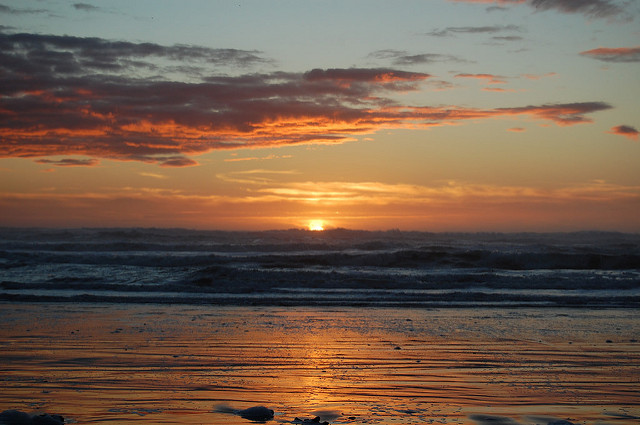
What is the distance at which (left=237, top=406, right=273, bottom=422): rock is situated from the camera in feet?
19.3

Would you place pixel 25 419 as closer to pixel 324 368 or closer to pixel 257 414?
pixel 257 414

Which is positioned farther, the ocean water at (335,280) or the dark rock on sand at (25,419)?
the ocean water at (335,280)

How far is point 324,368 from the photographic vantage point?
8.17m

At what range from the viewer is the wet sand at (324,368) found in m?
6.20

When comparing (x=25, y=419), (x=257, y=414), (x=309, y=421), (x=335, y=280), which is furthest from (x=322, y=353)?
(x=335, y=280)

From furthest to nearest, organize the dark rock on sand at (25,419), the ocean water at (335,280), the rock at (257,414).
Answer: the ocean water at (335,280) → the rock at (257,414) → the dark rock on sand at (25,419)

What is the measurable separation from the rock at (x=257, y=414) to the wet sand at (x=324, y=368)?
17 cm

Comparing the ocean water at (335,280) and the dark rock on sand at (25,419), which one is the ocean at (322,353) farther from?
the ocean water at (335,280)

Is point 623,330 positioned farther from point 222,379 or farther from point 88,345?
point 88,345

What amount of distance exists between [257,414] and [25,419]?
2223 millimetres

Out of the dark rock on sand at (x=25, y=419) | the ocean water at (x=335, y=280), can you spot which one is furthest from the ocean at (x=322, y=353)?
the ocean water at (x=335, y=280)

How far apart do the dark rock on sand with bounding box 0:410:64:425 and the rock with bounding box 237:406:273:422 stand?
5.84ft

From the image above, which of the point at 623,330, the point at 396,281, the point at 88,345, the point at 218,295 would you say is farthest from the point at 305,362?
the point at 396,281

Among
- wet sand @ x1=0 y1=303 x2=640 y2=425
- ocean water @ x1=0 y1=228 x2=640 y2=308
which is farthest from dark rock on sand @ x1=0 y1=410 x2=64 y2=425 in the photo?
ocean water @ x1=0 y1=228 x2=640 y2=308
